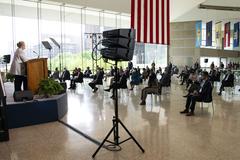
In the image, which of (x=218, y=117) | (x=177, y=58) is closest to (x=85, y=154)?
(x=218, y=117)

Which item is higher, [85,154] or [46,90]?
[46,90]

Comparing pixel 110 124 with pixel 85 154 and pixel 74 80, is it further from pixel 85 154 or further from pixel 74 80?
pixel 74 80

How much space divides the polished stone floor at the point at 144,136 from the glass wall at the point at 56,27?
22.4ft

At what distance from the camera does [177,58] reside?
818 inches

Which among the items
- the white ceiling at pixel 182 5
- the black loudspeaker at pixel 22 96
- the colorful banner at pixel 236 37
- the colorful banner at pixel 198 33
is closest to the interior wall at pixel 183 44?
the colorful banner at pixel 198 33

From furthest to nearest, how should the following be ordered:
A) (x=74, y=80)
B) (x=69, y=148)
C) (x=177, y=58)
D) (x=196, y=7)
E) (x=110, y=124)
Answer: (x=177, y=58)
(x=196, y=7)
(x=74, y=80)
(x=110, y=124)
(x=69, y=148)

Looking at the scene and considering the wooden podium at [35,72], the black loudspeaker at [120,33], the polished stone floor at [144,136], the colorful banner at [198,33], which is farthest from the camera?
the colorful banner at [198,33]

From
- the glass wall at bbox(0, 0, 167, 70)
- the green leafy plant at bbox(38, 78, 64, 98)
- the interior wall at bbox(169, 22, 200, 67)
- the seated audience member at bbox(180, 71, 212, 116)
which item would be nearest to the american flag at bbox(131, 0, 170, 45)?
the seated audience member at bbox(180, 71, 212, 116)

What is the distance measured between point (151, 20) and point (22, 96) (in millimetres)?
3242

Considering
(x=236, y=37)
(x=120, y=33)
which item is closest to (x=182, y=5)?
(x=236, y=37)

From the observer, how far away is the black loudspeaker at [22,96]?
4.81 metres

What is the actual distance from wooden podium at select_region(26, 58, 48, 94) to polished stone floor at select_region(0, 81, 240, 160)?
1084 mm

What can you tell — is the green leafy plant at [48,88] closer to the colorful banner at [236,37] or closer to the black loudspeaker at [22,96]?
the black loudspeaker at [22,96]

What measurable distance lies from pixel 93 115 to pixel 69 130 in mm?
1253
